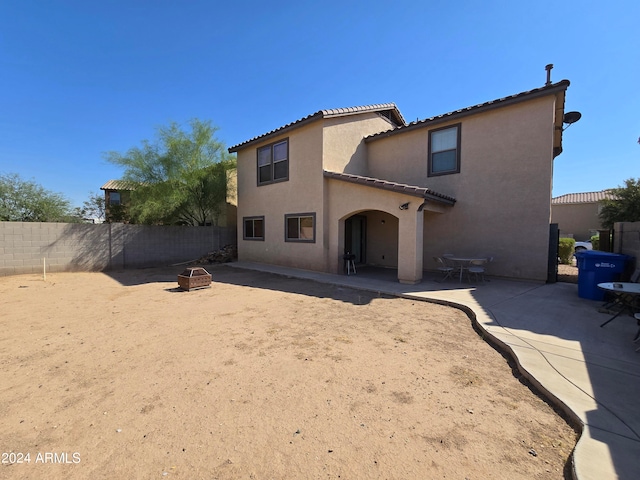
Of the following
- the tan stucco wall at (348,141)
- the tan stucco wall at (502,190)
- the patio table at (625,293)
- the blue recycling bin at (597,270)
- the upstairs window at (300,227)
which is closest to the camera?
the patio table at (625,293)

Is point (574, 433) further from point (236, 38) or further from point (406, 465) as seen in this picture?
point (236, 38)

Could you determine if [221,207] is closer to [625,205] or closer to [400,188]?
[400,188]

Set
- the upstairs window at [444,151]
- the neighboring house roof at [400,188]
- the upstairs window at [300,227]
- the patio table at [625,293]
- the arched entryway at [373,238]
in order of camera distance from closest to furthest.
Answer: the patio table at [625,293] → the neighboring house roof at [400,188] → the upstairs window at [444,151] → the upstairs window at [300,227] → the arched entryway at [373,238]

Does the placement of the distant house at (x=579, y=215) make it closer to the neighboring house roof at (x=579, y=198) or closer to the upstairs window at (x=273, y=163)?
the neighboring house roof at (x=579, y=198)

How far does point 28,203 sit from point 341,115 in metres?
13.6

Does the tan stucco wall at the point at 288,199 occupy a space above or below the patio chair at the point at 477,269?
above

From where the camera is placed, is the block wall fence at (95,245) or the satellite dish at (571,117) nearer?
the block wall fence at (95,245)

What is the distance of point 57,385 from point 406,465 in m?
3.69

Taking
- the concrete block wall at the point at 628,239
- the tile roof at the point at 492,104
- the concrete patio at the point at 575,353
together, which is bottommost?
the concrete patio at the point at 575,353

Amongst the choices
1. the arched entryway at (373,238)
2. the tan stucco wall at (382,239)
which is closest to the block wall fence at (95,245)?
the arched entryway at (373,238)

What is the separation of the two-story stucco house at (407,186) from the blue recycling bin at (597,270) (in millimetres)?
1704

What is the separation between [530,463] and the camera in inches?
79.4

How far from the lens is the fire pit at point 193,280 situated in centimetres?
796

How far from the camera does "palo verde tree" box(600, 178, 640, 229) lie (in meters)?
13.4
